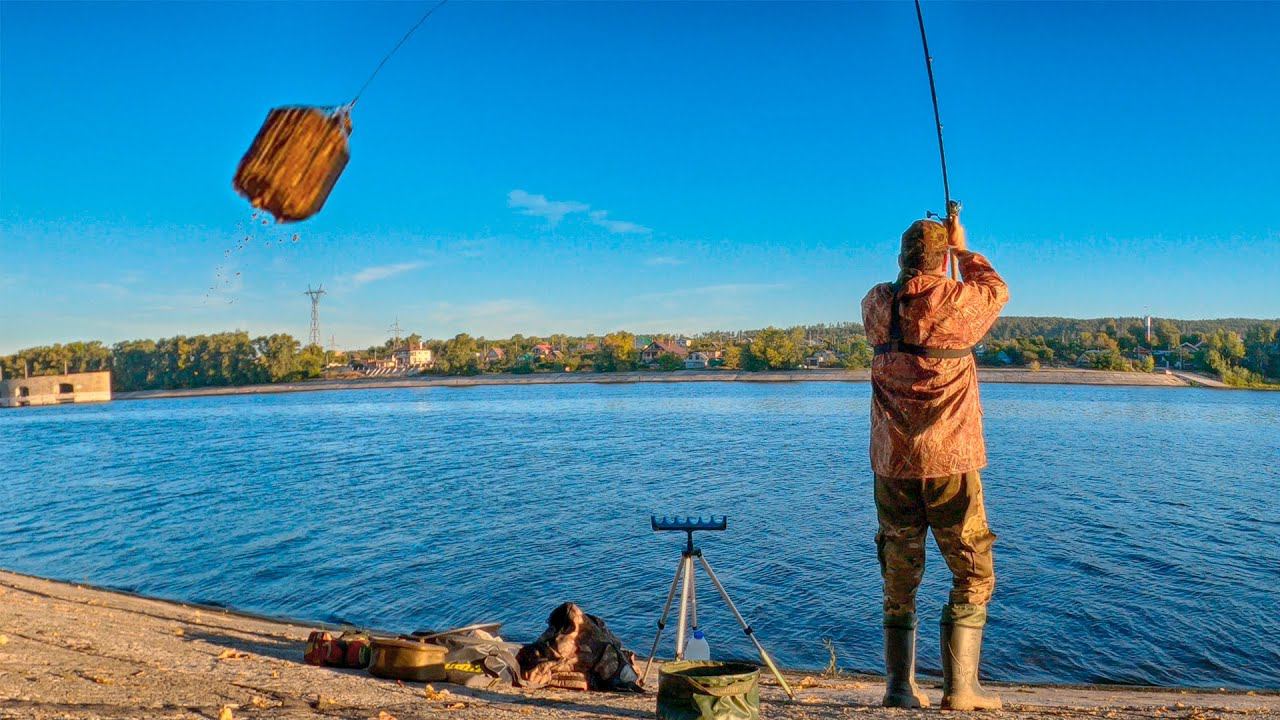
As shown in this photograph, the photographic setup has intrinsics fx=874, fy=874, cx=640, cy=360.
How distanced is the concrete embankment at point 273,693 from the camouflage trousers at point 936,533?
821 millimetres

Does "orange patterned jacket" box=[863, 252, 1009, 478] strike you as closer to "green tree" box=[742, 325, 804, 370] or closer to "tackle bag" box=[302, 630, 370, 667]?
"tackle bag" box=[302, 630, 370, 667]

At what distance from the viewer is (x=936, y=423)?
4.49 m

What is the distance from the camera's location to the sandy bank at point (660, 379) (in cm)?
11462

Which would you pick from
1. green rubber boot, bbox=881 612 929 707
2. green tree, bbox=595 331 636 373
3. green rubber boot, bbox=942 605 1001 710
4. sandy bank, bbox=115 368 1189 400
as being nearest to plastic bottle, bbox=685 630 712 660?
green rubber boot, bbox=881 612 929 707

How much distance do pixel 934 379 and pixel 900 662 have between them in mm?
1773

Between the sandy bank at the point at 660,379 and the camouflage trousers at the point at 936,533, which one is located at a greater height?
the camouflage trousers at the point at 936,533

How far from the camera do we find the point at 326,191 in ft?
10.6

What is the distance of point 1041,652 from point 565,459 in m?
25.7

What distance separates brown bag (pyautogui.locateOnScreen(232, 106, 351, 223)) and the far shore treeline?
135 meters

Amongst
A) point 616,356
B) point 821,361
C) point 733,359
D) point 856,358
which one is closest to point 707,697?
point 856,358

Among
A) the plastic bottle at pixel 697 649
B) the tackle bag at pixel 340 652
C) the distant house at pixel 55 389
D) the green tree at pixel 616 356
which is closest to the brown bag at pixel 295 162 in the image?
the plastic bottle at pixel 697 649

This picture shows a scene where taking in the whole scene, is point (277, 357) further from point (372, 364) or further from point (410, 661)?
point (410, 661)

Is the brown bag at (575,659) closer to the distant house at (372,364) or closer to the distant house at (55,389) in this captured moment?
the distant house at (55,389)

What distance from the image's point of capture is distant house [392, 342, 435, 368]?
17682 centimetres
